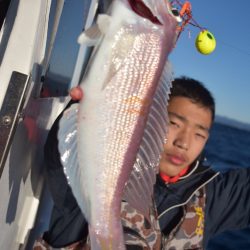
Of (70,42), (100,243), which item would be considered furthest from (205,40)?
(100,243)

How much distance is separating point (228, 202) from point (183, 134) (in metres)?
0.64

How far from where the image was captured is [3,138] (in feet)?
5.54

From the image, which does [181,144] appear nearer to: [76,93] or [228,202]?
[228,202]

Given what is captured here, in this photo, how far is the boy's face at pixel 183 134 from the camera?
8.30 feet

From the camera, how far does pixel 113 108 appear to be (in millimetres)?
1538

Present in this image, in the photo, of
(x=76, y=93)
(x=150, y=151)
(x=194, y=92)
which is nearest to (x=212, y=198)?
(x=194, y=92)

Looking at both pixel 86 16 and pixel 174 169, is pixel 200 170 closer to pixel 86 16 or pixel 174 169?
pixel 174 169

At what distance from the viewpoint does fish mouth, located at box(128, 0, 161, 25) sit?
1.54m

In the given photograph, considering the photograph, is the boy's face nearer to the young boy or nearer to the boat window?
the young boy

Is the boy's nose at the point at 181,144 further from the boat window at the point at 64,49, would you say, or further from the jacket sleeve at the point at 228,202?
the boat window at the point at 64,49

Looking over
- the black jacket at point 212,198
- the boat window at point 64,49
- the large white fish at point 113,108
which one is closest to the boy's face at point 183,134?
the black jacket at point 212,198

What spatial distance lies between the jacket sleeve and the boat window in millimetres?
1227

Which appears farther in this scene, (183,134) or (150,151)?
(183,134)

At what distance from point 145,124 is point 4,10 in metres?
1.12
